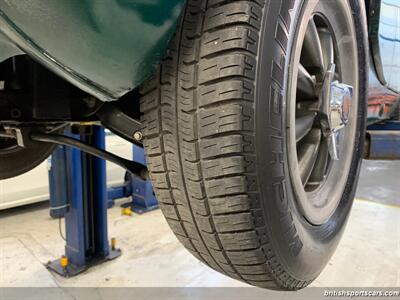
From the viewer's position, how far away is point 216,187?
0.61 meters

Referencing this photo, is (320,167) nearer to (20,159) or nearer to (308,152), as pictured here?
(308,152)

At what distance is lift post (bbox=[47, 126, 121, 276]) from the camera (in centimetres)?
236

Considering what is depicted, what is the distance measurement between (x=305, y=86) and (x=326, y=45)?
232 millimetres

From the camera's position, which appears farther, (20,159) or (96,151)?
(20,159)

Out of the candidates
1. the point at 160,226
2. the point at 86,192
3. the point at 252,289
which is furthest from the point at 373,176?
the point at 86,192

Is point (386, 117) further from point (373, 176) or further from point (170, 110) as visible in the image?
point (373, 176)

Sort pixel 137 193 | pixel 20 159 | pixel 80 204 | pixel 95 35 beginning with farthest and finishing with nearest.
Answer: pixel 137 193 → pixel 80 204 → pixel 20 159 → pixel 95 35

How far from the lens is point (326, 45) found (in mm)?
998

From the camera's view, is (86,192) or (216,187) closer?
(216,187)

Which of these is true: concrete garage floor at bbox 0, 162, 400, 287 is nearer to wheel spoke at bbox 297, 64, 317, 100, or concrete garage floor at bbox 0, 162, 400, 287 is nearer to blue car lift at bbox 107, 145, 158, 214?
blue car lift at bbox 107, 145, 158, 214

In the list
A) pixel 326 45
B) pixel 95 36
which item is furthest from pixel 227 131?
pixel 326 45

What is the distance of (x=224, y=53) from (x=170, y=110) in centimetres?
13

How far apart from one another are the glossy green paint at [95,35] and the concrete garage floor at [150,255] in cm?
178

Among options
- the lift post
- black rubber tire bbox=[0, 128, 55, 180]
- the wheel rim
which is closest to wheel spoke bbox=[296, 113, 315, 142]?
the wheel rim
